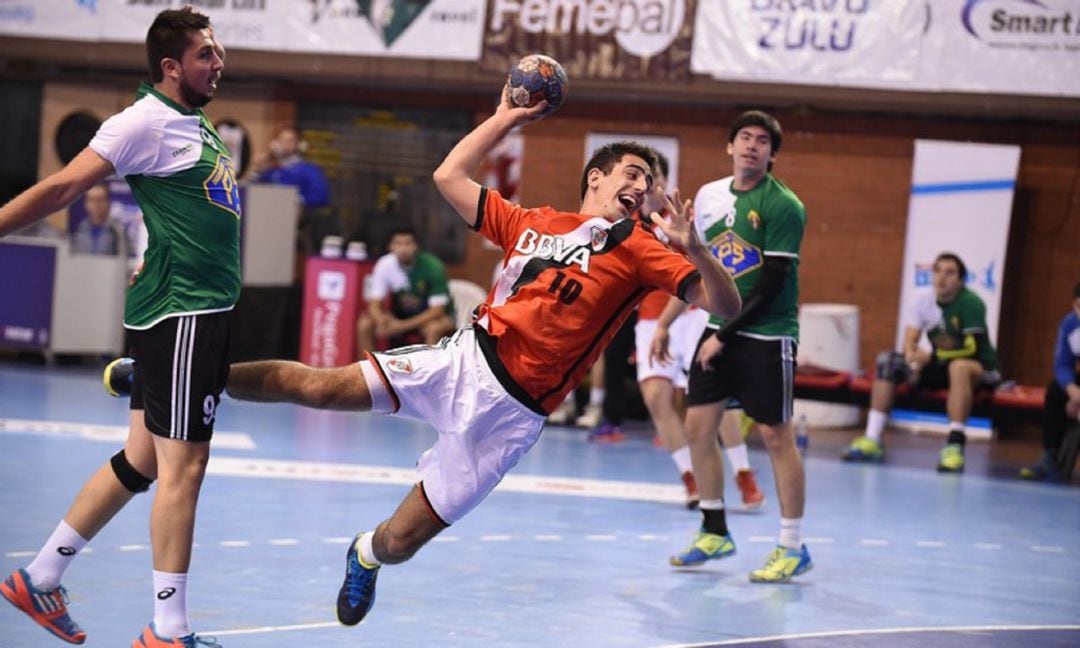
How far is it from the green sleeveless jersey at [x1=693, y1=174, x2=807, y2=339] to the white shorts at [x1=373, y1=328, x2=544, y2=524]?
89.4 inches

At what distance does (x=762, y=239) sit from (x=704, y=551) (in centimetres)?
156

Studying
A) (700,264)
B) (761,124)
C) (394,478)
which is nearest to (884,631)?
(700,264)

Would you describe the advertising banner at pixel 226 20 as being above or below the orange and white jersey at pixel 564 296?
above

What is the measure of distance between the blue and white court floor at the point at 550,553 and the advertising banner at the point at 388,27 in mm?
5239

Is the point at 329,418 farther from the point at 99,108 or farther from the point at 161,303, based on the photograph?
the point at 161,303

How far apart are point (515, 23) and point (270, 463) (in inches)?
278

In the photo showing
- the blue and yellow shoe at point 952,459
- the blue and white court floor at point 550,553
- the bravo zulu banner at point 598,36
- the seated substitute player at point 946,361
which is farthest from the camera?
the bravo zulu banner at point 598,36

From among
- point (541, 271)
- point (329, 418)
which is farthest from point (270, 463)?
point (541, 271)

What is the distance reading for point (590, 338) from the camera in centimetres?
535

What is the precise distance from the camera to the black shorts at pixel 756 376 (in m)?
7.27

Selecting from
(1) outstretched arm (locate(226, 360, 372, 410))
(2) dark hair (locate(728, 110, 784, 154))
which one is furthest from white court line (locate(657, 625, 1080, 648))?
(2) dark hair (locate(728, 110, 784, 154))

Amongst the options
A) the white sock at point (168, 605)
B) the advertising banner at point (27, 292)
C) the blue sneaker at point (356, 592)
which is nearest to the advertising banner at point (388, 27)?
the advertising banner at point (27, 292)

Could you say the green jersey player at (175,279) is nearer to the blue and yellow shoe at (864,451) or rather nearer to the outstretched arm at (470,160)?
the outstretched arm at (470,160)

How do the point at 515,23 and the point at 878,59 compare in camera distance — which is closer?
the point at 878,59
